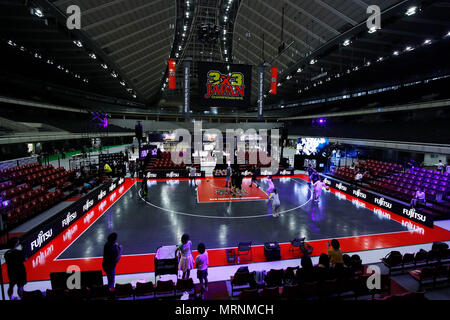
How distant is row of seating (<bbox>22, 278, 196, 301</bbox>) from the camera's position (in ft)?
16.7

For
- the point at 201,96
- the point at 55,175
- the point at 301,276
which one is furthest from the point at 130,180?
the point at 301,276

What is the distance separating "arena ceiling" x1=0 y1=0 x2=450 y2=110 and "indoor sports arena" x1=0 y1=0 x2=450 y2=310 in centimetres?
17

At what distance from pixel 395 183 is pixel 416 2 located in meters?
11.7

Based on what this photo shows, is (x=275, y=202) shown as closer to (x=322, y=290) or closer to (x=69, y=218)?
(x=322, y=290)

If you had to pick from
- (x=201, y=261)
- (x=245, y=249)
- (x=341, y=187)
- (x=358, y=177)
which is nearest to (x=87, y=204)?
(x=245, y=249)

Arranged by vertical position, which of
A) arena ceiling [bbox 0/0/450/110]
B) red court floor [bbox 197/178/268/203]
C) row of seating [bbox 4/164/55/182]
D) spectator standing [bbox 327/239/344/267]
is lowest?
red court floor [bbox 197/178/268/203]

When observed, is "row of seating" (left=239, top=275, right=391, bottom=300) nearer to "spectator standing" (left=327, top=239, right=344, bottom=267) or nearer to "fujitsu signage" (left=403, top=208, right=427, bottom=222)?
"spectator standing" (left=327, top=239, right=344, bottom=267)

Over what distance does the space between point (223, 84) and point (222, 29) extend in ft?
54.7

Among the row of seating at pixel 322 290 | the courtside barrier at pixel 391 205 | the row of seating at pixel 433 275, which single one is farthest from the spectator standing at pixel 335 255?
the courtside barrier at pixel 391 205

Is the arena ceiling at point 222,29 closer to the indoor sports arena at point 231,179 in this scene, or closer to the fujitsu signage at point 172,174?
the indoor sports arena at point 231,179

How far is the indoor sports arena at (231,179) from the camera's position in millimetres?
6305

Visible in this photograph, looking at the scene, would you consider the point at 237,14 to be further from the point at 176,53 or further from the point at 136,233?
the point at 136,233

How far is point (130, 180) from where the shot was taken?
21.4m

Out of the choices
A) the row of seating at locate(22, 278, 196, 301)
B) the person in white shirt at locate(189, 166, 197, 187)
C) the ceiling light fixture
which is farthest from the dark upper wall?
the row of seating at locate(22, 278, 196, 301)
